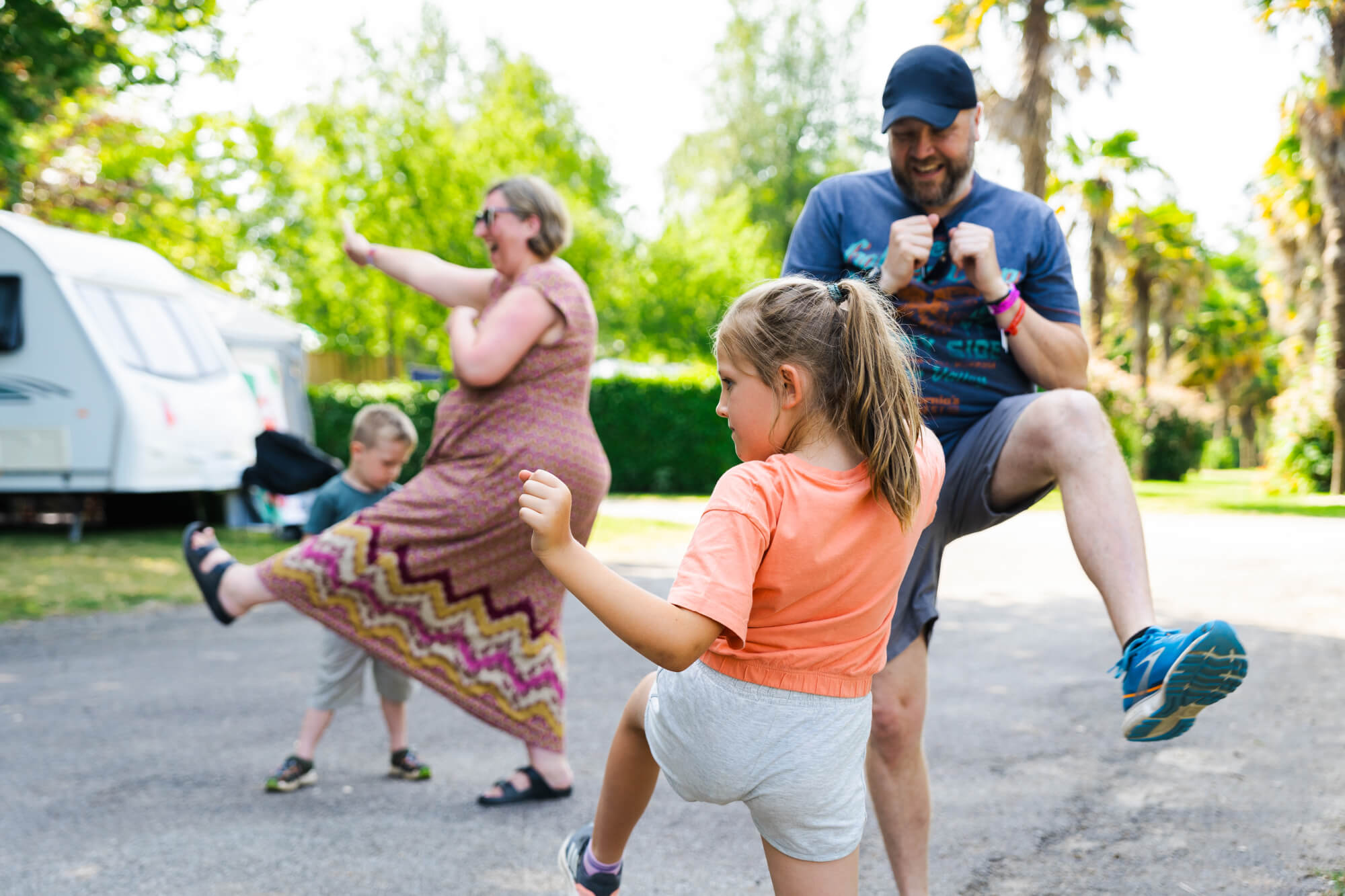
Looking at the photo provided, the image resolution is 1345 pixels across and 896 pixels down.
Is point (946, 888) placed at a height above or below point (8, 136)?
below

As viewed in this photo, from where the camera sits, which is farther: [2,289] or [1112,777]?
[2,289]

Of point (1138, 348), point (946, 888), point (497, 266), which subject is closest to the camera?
point (946, 888)

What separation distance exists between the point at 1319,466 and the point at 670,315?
16873 mm

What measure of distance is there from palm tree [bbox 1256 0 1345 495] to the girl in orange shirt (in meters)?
19.2

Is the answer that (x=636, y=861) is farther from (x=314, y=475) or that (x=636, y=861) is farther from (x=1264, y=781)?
(x=1264, y=781)

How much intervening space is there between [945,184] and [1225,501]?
17.9 meters

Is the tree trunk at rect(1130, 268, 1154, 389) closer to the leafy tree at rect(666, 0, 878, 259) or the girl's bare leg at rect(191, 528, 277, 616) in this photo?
the leafy tree at rect(666, 0, 878, 259)

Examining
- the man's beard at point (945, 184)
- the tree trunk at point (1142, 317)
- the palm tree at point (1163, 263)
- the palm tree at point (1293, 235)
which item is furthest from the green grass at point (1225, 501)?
the man's beard at point (945, 184)

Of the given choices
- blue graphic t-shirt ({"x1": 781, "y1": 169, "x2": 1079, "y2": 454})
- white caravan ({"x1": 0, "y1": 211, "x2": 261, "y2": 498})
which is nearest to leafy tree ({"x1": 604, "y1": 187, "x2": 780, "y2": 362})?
white caravan ({"x1": 0, "y1": 211, "x2": 261, "y2": 498})

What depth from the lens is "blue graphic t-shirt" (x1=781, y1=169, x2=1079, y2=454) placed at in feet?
8.33

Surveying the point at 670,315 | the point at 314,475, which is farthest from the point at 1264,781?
the point at 670,315

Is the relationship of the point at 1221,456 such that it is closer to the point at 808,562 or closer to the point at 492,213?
the point at 492,213

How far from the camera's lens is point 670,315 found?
30.8 metres

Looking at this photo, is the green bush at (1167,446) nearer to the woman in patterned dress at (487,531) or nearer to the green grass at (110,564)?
the green grass at (110,564)
